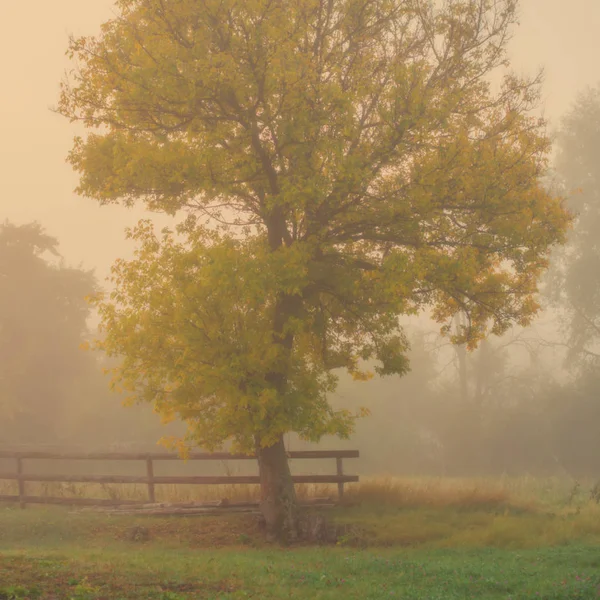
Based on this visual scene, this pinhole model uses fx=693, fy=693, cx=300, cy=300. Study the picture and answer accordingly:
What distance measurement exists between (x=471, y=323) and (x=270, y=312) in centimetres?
583

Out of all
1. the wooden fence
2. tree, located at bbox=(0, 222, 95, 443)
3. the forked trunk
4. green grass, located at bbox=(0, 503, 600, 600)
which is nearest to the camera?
green grass, located at bbox=(0, 503, 600, 600)

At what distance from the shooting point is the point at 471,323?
19078 millimetres

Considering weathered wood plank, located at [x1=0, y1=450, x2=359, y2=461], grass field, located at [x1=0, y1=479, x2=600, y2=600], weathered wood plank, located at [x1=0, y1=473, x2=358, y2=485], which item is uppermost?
weathered wood plank, located at [x1=0, y1=450, x2=359, y2=461]

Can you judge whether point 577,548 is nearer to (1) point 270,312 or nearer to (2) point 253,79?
(1) point 270,312

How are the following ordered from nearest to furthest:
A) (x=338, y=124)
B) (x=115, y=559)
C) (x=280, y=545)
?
(x=115, y=559) → (x=338, y=124) → (x=280, y=545)

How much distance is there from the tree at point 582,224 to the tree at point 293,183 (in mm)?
30421

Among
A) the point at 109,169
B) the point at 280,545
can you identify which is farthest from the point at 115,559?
the point at 109,169

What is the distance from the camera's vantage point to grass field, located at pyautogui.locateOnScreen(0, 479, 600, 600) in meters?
10.4

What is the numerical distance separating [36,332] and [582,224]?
36.3m

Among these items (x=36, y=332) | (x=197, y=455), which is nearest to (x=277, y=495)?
(x=197, y=455)

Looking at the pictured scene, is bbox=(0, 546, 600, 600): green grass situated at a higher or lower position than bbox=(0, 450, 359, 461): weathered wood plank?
lower

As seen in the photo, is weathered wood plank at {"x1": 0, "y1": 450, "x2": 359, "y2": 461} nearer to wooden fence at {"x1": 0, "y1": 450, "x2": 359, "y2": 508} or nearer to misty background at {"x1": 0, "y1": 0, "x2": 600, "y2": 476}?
wooden fence at {"x1": 0, "y1": 450, "x2": 359, "y2": 508}

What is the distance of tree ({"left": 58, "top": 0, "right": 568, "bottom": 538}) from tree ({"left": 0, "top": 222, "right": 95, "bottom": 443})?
2851 cm

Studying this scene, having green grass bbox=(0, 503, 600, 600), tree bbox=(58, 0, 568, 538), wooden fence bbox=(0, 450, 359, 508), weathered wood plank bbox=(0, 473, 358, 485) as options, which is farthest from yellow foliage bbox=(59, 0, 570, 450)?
weathered wood plank bbox=(0, 473, 358, 485)
